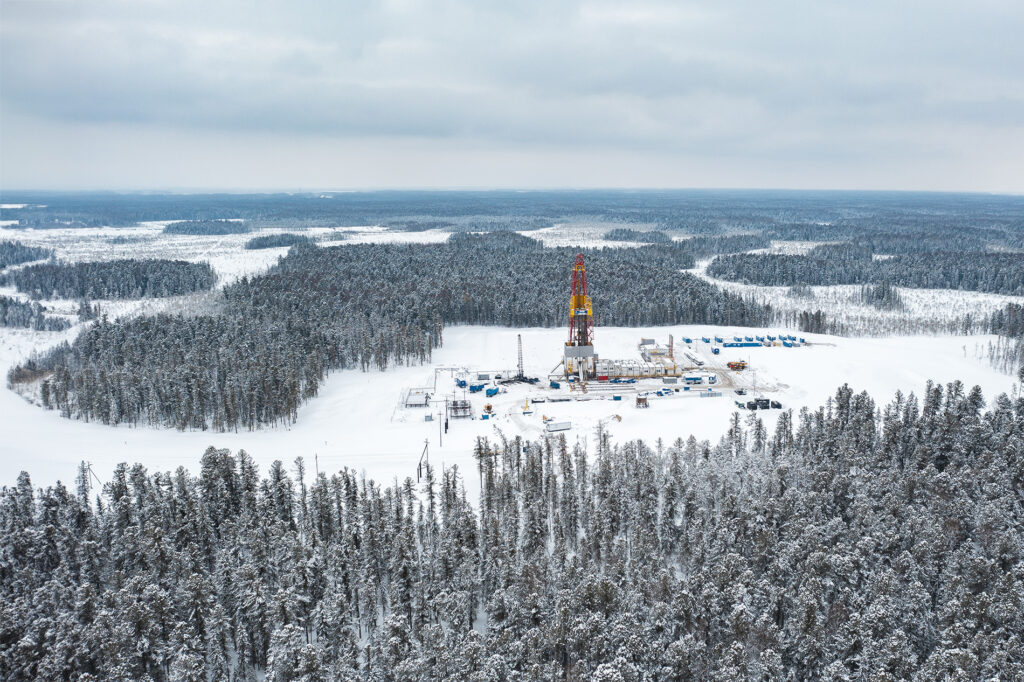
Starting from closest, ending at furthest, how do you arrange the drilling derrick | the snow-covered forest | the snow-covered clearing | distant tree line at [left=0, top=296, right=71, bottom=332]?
1. the snow-covered forest
2. the drilling derrick
3. the snow-covered clearing
4. distant tree line at [left=0, top=296, right=71, bottom=332]

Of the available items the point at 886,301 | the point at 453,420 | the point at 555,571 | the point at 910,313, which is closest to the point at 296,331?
the point at 453,420

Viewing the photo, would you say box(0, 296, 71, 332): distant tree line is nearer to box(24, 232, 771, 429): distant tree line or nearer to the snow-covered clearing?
box(24, 232, 771, 429): distant tree line

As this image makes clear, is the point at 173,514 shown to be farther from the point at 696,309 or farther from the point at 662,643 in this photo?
the point at 696,309

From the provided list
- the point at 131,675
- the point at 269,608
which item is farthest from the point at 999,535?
the point at 131,675

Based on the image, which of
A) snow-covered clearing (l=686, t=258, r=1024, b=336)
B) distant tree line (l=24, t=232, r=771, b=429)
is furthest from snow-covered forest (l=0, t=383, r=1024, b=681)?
snow-covered clearing (l=686, t=258, r=1024, b=336)

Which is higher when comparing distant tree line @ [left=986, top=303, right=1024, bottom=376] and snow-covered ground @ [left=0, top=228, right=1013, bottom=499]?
distant tree line @ [left=986, top=303, right=1024, bottom=376]
